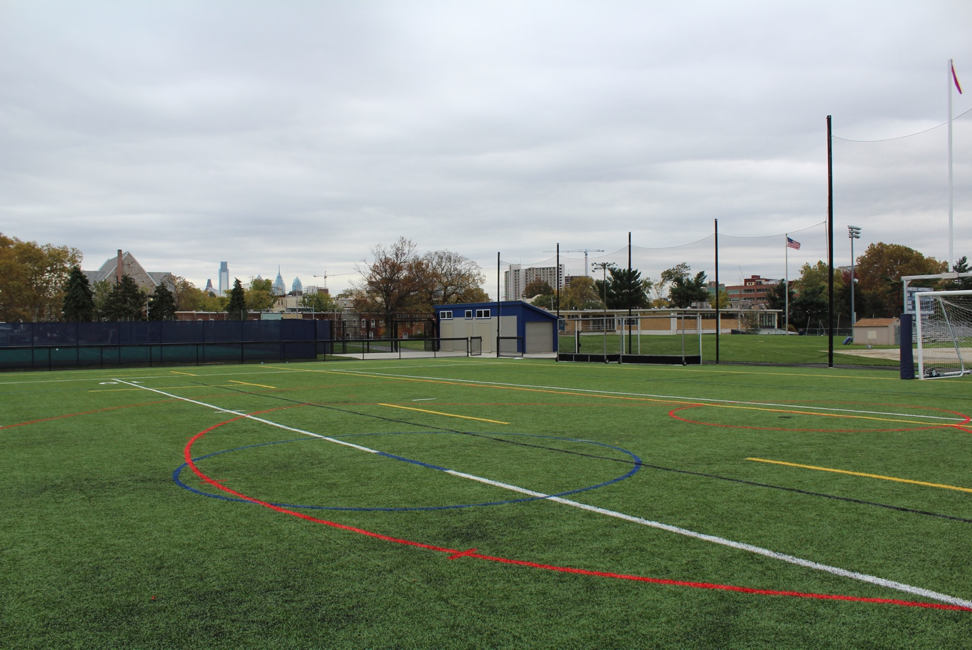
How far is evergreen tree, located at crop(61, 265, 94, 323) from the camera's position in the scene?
6344 cm

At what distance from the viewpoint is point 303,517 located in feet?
18.7

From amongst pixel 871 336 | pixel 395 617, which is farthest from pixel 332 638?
pixel 871 336

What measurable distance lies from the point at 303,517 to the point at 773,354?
127 feet

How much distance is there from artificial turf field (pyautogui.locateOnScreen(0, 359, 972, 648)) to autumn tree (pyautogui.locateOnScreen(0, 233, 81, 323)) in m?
64.4

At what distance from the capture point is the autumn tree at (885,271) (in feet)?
289

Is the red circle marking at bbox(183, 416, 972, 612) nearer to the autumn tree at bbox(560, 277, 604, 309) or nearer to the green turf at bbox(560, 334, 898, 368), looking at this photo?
the green turf at bbox(560, 334, 898, 368)

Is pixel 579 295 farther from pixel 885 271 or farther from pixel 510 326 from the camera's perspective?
pixel 510 326

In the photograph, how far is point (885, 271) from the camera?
9262 cm

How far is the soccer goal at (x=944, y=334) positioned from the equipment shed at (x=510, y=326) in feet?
81.2

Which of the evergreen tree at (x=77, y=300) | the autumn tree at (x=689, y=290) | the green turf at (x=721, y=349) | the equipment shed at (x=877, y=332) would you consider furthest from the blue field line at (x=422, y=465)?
the autumn tree at (x=689, y=290)

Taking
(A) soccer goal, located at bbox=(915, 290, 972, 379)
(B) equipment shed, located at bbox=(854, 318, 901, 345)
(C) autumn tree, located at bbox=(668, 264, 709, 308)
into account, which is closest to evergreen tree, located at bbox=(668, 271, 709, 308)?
(C) autumn tree, located at bbox=(668, 264, 709, 308)

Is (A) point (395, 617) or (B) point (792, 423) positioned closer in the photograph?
(A) point (395, 617)

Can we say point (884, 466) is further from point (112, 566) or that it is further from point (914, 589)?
point (112, 566)

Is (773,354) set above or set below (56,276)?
below
